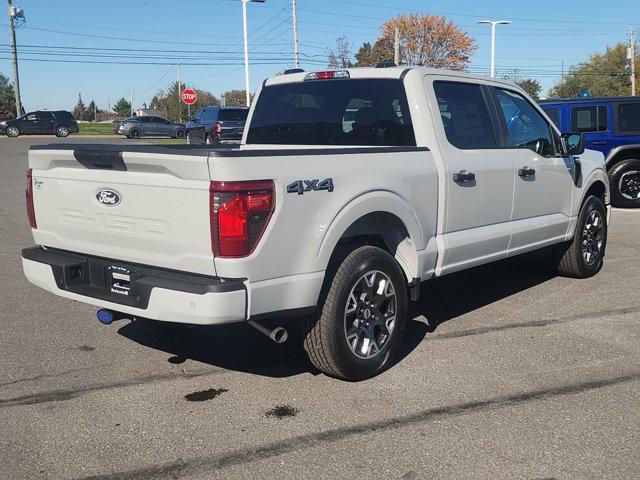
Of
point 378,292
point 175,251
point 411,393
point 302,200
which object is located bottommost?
point 411,393

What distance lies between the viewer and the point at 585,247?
7.01 metres

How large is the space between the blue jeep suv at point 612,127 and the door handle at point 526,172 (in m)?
A: 7.38

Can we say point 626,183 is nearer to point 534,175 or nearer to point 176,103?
point 534,175

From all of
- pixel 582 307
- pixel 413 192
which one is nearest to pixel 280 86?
pixel 413 192

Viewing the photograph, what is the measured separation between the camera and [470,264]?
206 inches

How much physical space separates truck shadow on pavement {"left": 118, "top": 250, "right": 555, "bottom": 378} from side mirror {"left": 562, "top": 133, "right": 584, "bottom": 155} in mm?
1404

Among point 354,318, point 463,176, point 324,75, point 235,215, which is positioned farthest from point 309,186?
point 324,75

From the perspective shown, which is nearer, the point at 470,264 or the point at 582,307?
the point at 470,264

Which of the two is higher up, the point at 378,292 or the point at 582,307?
the point at 378,292

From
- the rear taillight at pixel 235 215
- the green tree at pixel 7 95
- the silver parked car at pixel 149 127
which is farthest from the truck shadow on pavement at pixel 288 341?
the green tree at pixel 7 95

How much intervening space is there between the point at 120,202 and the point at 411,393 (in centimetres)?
206

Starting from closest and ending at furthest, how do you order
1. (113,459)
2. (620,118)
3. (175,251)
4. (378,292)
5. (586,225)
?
(113,459) < (175,251) < (378,292) < (586,225) < (620,118)

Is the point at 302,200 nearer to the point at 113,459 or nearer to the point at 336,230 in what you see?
the point at 336,230

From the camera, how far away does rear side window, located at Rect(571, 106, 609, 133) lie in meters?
12.5
